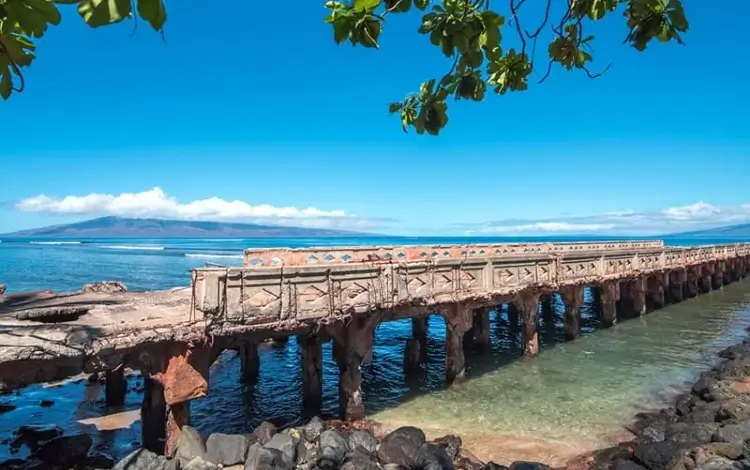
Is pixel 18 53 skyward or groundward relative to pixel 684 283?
→ skyward

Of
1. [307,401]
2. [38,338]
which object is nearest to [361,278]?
[307,401]

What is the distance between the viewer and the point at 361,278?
1171cm

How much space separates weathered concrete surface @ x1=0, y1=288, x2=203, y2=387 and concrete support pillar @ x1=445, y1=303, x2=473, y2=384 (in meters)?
7.83

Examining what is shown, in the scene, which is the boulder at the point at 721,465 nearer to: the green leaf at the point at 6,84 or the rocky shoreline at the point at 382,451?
the rocky shoreline at the point at 382,451

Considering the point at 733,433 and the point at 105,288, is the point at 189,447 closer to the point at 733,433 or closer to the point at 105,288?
the point at 105,288

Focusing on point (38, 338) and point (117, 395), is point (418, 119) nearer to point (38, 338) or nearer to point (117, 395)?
point (38, 338)

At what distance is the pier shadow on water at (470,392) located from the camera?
1222cm

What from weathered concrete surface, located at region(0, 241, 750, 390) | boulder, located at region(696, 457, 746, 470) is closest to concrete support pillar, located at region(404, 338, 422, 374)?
weathered concrete surface, located at region(0, 241, 750, 390)

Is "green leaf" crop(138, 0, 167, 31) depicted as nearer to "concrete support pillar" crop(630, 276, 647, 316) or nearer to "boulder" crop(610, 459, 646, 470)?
"boulder" crop(610, 459, 646, 470)

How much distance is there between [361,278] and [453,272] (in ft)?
11.4

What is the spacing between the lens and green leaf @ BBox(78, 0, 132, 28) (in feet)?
5.46

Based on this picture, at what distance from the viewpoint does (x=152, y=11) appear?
1.72 m

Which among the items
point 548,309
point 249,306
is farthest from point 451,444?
point 548,309

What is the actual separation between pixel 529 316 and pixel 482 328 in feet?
8.90
